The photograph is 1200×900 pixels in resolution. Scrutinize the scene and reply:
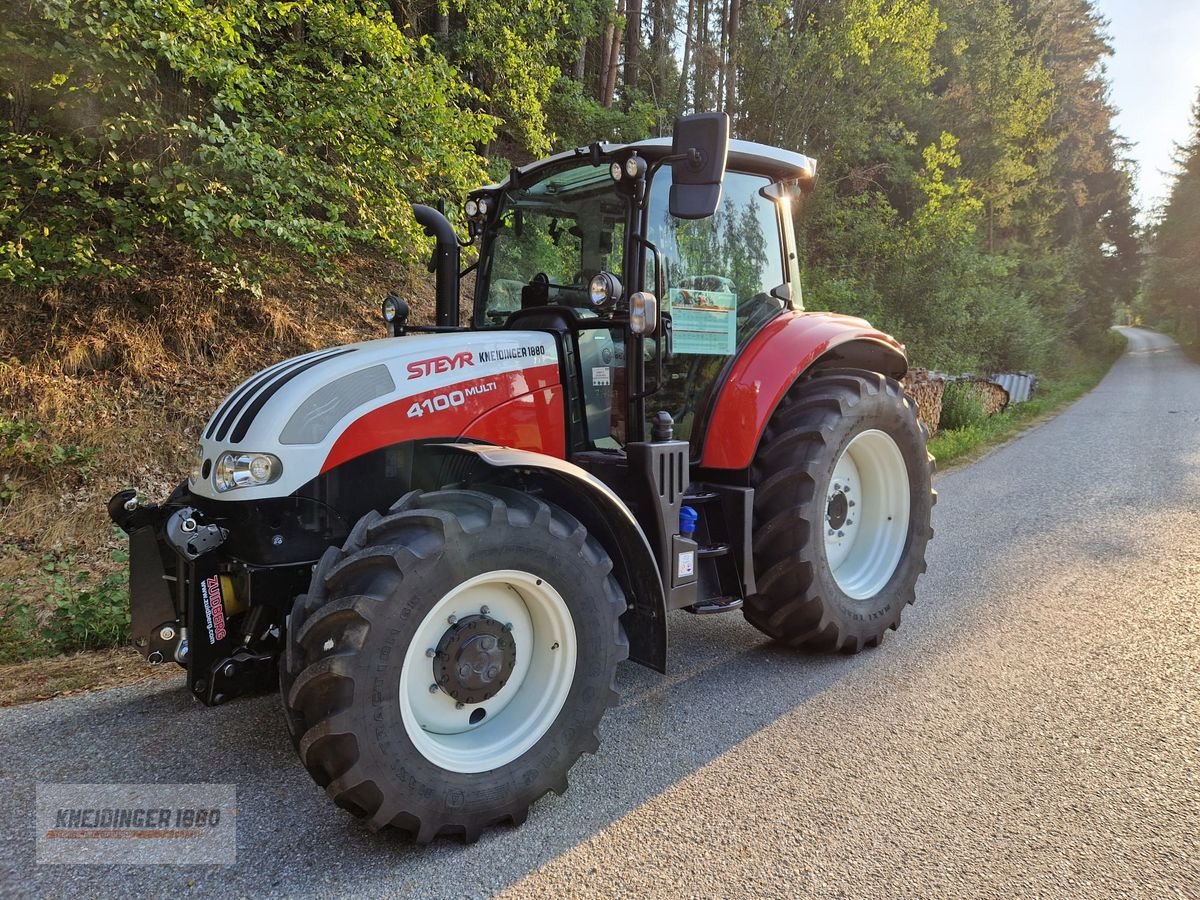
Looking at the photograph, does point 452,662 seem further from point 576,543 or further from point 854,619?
point 854,619

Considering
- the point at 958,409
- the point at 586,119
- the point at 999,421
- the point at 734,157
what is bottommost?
the point at 999,421

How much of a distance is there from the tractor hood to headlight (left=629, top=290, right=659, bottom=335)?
41 cm

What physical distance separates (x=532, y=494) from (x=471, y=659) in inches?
24.3

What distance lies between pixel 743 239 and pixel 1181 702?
8.84ft

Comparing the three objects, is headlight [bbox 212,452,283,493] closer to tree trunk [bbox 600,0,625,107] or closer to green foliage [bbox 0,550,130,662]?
green foliage [bbox 0,550,130,662]

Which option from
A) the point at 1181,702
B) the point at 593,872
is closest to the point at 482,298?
the point at 593,872

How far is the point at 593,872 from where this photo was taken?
2068 millimetres

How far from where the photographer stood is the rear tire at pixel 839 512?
3.27 metres

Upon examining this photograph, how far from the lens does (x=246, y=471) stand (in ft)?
A: 7.56

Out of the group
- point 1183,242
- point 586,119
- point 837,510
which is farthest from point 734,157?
point 1183,242

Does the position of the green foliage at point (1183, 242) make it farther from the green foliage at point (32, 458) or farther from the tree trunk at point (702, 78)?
the green foliage at point (32, 458)

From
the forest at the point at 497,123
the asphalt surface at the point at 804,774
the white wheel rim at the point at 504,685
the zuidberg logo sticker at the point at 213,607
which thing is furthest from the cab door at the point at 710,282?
the forest at the point at 497,123

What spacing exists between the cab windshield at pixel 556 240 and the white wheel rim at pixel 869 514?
1.67 m

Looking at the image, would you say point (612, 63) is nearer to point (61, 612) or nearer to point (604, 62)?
point (604, 62)
